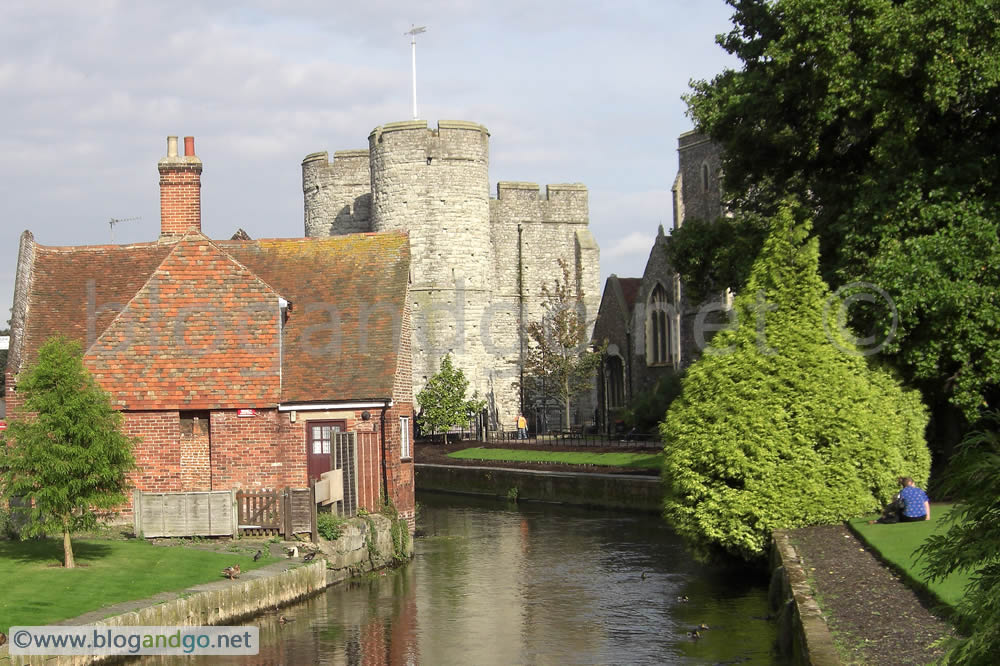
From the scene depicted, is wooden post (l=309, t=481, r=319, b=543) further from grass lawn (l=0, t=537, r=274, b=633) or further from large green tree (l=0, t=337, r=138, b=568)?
large green tree (l=0, t=337, r=138, b=568)

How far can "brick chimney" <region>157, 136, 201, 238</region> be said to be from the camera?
979 inches

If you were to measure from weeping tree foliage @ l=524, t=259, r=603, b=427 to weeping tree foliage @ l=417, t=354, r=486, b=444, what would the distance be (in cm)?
546

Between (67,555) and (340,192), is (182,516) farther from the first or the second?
(340,192)

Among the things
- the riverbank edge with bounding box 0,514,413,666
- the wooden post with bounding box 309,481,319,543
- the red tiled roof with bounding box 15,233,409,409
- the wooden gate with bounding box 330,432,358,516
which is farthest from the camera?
the red tiled roof with bounding box 15,233,409,409

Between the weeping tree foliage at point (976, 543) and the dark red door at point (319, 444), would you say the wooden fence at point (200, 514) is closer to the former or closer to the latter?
the dark red door at point (319, 444)

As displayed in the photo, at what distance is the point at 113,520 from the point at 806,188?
16.2 meters

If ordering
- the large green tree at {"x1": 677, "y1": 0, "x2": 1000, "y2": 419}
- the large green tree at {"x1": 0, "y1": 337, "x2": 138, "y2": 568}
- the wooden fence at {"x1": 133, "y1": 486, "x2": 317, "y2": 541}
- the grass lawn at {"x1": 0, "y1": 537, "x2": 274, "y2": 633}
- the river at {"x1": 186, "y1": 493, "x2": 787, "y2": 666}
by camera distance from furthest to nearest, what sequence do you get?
the large green tree at {"x1": 677, "y1": 0, "x2": 1000, "y2": 419}
the wooden fence at {"x1": 133, "y1": 486, "x2": 317, "y2": 541}
the large green tree at {"x1": 0, "y1": 337, "x2": 138, "y2": 568}
the river at {"x1": 186, "y1": 493, "x2": 787, "y2": 666}
the grass lawn at {"x1": 0, "y1": 537, "x2": 274, "y2": 633}

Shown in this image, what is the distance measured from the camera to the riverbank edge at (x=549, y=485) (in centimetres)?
3138

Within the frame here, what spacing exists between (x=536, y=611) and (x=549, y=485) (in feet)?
59.4

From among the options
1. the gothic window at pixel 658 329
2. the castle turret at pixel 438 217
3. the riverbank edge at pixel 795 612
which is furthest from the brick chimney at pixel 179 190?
the gothic window at pixel 658 329

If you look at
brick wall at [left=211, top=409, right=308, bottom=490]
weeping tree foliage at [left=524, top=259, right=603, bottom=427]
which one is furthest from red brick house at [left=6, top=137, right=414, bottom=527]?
weeping tree foliage at [left=524, top=259, right=603, bottom=427]

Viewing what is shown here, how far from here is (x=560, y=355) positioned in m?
54.2

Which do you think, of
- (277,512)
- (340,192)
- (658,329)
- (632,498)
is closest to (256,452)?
(277,512)

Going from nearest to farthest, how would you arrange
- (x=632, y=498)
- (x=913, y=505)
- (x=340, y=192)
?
(x=913, y=505) < (x=632, y=498) < (x=340, y=192)
